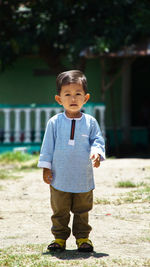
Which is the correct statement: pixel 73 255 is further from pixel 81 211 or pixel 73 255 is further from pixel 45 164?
pixel 45 164

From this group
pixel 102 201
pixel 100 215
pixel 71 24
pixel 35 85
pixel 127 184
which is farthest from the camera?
pixel 35 85

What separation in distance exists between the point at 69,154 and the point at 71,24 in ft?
30.3

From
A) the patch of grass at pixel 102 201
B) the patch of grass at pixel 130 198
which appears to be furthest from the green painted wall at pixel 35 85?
the patch of grass at pixel 102 201

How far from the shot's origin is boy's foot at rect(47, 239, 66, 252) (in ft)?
13.9

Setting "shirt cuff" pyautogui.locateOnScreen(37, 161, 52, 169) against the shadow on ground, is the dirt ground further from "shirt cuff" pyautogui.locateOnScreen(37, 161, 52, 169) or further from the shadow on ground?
"shirt cuff" pyautogui.locateOnScreen(37, 161, 52, 169)

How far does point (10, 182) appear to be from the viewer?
314 inches

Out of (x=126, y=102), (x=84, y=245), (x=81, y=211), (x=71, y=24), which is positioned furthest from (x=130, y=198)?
(x=126, y=102)

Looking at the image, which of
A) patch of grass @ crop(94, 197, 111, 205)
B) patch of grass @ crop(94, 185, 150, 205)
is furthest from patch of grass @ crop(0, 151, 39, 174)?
patch of grass @ crop(94, 197, 111, 205)

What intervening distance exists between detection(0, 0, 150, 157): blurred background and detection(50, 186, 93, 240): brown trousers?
7514 millimetres

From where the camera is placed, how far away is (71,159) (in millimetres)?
4219

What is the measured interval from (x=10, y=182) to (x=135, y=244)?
3831 millimetres

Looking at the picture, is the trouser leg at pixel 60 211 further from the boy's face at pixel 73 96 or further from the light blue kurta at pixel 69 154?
the boy's face at pixel 73 96

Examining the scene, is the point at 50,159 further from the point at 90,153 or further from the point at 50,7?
the point at 50,7

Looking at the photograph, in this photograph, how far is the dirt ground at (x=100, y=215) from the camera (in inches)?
177
